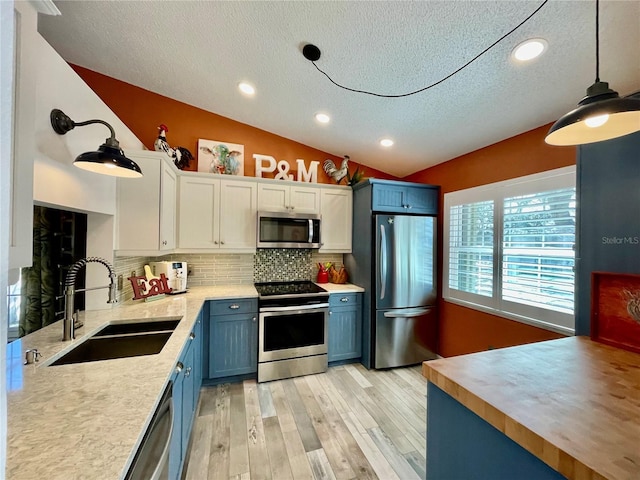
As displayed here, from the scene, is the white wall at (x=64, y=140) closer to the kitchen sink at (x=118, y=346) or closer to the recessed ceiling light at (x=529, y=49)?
the kitchen sink at (x=118, y=346)

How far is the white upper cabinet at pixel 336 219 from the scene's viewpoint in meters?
3.13

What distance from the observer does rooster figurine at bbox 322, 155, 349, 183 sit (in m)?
3.17

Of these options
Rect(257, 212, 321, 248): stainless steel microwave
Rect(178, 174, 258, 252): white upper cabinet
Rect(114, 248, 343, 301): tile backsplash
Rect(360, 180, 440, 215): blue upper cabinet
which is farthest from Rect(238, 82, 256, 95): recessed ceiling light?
Rect(114, 248, 343, 301): tile backsplash

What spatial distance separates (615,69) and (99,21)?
3286 millimetres

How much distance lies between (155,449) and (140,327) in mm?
1103

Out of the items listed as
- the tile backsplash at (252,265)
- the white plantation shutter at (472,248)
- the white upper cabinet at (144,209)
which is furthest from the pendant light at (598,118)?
the tile backsplash at (252,265)

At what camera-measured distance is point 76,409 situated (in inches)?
32.6

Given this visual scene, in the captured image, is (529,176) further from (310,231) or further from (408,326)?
(310,231)

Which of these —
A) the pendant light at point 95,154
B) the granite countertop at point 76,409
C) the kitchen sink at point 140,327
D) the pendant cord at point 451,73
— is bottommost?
the kitchen sink at point 140,327

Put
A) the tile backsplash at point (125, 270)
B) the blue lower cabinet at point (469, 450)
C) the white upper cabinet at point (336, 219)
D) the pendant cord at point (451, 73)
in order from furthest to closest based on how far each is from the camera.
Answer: the white upper cabinet at point (336, 219), the tile backsplash at point (125, 270), the pendant cord at point (451, 73), the blue lower cabinet at point (469, 450)

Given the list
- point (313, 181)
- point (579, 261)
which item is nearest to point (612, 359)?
point (579, 261)

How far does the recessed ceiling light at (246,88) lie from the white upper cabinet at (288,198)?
0.91 meters

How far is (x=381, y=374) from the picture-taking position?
2746mm

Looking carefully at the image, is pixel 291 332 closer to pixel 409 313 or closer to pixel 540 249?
pixel 409 313
